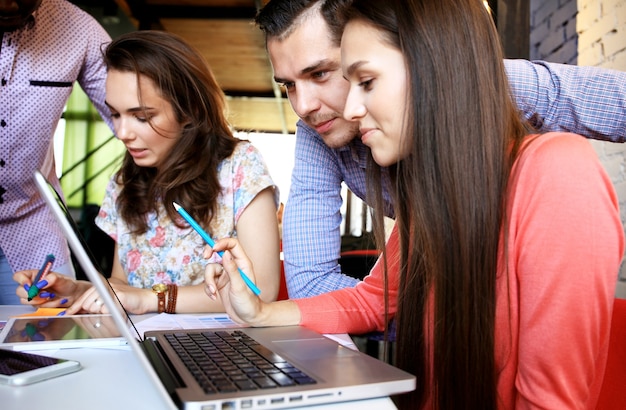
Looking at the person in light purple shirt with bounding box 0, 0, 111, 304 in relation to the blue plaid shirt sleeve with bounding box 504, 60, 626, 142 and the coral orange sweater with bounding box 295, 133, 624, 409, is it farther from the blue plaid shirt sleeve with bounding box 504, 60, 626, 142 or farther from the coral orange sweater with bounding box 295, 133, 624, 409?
the coral orange sweater with bounding box 295, 133, 624, 409

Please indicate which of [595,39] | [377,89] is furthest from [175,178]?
[595,39]

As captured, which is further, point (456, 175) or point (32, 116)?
point (32, 116)

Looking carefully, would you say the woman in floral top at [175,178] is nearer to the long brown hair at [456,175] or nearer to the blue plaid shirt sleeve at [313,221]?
the blue plaid shirt sleeve at [313,221]

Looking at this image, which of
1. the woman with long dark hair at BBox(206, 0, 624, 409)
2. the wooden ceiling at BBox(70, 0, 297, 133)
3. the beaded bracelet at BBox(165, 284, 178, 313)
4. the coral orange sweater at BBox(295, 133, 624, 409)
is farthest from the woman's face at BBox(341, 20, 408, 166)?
the wooden ceiling at BBox(70, 0, 297, 133)

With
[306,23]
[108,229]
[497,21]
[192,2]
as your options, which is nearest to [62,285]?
[108,229]

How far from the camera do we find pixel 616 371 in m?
0.83

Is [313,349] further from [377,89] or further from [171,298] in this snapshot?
[171,298]

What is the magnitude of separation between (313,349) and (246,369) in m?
0.15

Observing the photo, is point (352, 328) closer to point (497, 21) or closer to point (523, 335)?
point (523, 335)

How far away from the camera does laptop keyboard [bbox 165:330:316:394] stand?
609mm

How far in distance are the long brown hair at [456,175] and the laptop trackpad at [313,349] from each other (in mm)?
144

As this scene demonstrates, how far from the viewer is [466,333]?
79cm

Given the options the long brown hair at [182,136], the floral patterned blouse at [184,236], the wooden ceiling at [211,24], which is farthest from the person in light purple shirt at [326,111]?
the wooden ceiling at [211,24]

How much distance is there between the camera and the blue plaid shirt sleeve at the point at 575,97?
1267 mm
